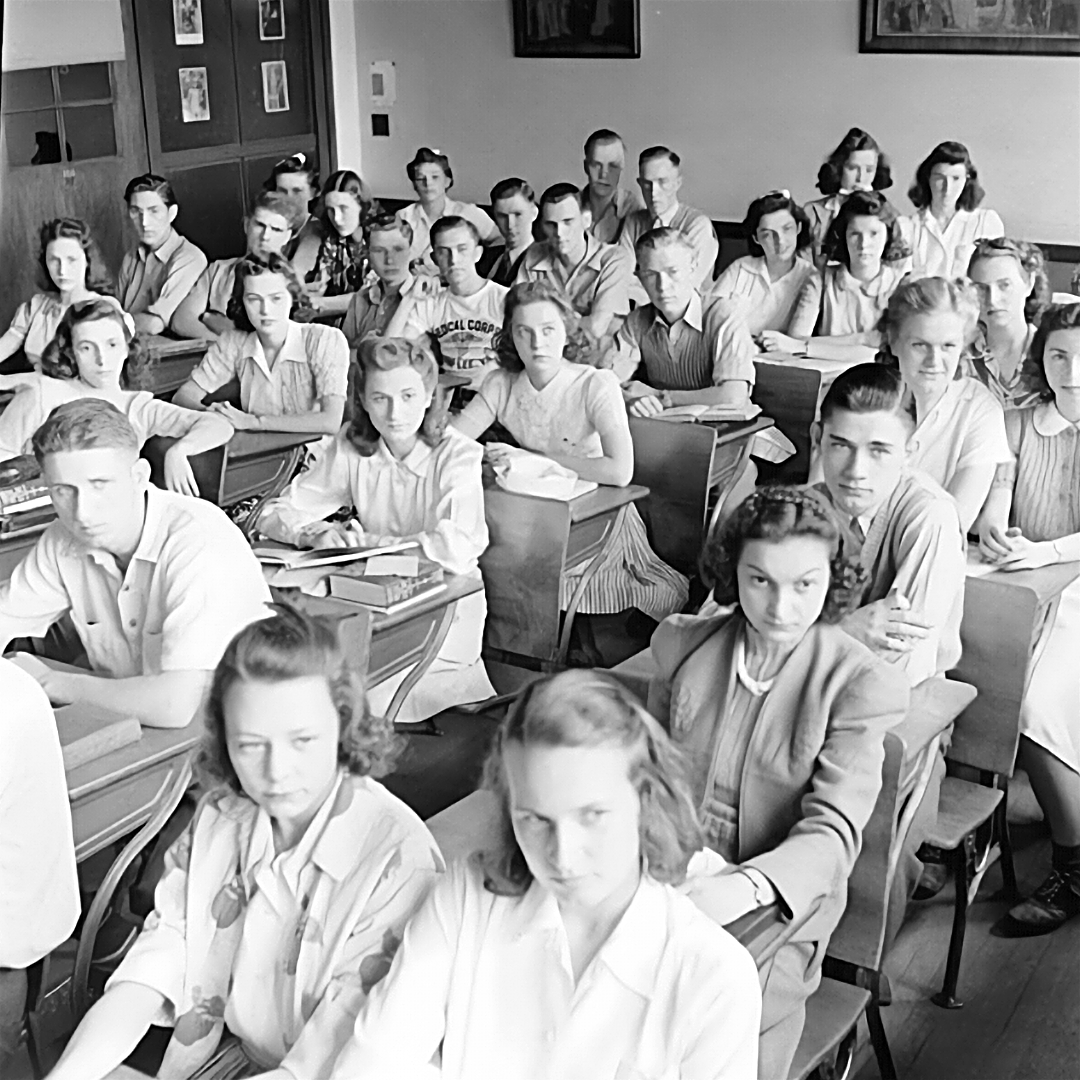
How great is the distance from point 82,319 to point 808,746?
8.48 ft

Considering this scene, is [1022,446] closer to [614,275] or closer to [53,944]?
[53,944]

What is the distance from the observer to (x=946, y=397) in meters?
3.06

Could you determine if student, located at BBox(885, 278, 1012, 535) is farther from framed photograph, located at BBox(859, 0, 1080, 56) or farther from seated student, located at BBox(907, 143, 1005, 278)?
framed photograph, located at BBox(859, 0, 1080, 56)

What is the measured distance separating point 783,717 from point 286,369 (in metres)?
2.90

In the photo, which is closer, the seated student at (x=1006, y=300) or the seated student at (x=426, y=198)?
the seated student at (x=1006, y=300)

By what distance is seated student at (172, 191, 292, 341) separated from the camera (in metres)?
5.73

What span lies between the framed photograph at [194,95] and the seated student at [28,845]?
6500 mm

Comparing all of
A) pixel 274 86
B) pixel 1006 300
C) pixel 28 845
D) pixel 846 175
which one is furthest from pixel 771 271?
pixel 28 845

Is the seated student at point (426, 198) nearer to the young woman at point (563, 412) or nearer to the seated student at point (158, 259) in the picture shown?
the seated student at point (158, 259)

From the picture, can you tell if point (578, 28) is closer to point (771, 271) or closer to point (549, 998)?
point (771, 271)

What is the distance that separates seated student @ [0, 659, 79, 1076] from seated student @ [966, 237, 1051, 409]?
96.5 inches

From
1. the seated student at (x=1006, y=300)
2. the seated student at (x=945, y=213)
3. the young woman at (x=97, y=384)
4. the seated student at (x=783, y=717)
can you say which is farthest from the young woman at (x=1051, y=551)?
the seated student at (x=945, y=213)

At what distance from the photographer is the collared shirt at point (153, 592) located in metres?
2.34

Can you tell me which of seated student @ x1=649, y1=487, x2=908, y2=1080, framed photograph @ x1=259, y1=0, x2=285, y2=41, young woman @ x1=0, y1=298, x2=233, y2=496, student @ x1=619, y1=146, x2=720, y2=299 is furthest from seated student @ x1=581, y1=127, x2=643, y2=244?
seated student @ x1=649, y1=487, x2=908, y2=1080
